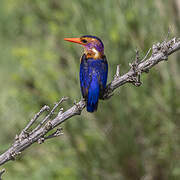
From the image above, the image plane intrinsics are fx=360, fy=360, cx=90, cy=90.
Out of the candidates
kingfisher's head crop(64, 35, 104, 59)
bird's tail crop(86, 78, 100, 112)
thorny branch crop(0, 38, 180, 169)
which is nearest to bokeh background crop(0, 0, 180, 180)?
kingfisher's head crop(64, 35, 104, 59)

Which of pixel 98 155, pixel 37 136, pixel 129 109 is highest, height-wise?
pixel 129 109

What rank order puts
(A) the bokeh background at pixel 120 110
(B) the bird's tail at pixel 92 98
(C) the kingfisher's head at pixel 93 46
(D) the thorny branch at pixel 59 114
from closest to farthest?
(D) the thorny branch at pixel 59 114 → (B) the bird's tail at pixel 92 98 → (C) the kingfisher's head at pixel 93 46 → (A) the bokeh background at pixel 120 110

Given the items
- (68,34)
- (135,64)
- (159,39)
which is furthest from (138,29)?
(135,64)

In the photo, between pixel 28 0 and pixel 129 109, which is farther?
pixel 28 0

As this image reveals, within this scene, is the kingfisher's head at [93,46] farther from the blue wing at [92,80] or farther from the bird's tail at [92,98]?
the bird's tail at [92,98]

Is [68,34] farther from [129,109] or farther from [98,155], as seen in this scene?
[98,155]

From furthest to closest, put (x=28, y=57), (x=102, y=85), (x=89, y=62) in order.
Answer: (x=28, y=57) → (x=89, y=62) → (x=102, y=85)

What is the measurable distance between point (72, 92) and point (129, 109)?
0.79 m

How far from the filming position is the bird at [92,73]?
2.83 metres

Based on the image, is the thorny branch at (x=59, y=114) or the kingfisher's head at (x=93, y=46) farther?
the kingfisher's head at (x=93, y=46)

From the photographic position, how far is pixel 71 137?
4.55 meters

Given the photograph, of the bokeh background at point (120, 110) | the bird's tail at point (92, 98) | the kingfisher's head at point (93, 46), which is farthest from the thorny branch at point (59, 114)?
the bokeh background at point (120, 110)

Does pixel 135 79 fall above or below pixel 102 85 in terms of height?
below

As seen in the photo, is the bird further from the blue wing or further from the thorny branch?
the thorny branch
